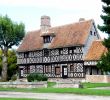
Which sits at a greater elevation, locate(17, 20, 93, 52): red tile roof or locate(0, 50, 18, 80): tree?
locate(17, 20, 93, 52): red tile roof

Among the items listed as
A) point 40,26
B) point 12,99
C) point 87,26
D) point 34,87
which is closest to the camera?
point 12,99

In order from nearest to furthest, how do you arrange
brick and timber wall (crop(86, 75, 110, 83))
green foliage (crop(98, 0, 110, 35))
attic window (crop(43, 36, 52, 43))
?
1. green foliage (crop(98, 0, 110, 35))
2. brick and timber wall (crop(86, 75, 110, 83))
3. attic window (crop(43, 36, 52, 43))

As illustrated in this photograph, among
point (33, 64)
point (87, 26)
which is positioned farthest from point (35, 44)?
point (87, 26)

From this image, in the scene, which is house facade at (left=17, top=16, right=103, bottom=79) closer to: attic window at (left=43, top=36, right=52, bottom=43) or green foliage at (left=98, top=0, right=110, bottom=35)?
attic window at (left=43, top=36, right=52, bottom=43)

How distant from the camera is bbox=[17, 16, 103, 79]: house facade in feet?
201

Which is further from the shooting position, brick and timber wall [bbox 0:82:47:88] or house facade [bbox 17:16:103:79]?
house facade [bbox 17:16:103:79]

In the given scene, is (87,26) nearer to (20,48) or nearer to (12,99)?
(20,48)

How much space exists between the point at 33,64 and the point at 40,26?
279 inches

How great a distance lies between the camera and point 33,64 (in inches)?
2746

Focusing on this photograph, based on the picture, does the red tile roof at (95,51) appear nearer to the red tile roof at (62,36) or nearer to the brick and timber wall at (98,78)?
the red tile roof at (62,36)

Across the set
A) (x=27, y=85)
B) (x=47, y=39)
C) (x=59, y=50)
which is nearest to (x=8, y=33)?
(x=47, y=39)

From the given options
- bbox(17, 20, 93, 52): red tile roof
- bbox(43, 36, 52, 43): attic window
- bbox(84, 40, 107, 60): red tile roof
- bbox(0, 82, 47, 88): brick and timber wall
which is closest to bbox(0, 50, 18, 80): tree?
bbox(17, 20, 93, 52): red tile roof

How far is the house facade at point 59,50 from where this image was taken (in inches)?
2409


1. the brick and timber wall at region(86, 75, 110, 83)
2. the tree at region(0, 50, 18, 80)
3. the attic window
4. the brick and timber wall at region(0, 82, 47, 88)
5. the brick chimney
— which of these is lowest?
the brick and timber wall at region(0, 82, 47, 88)
